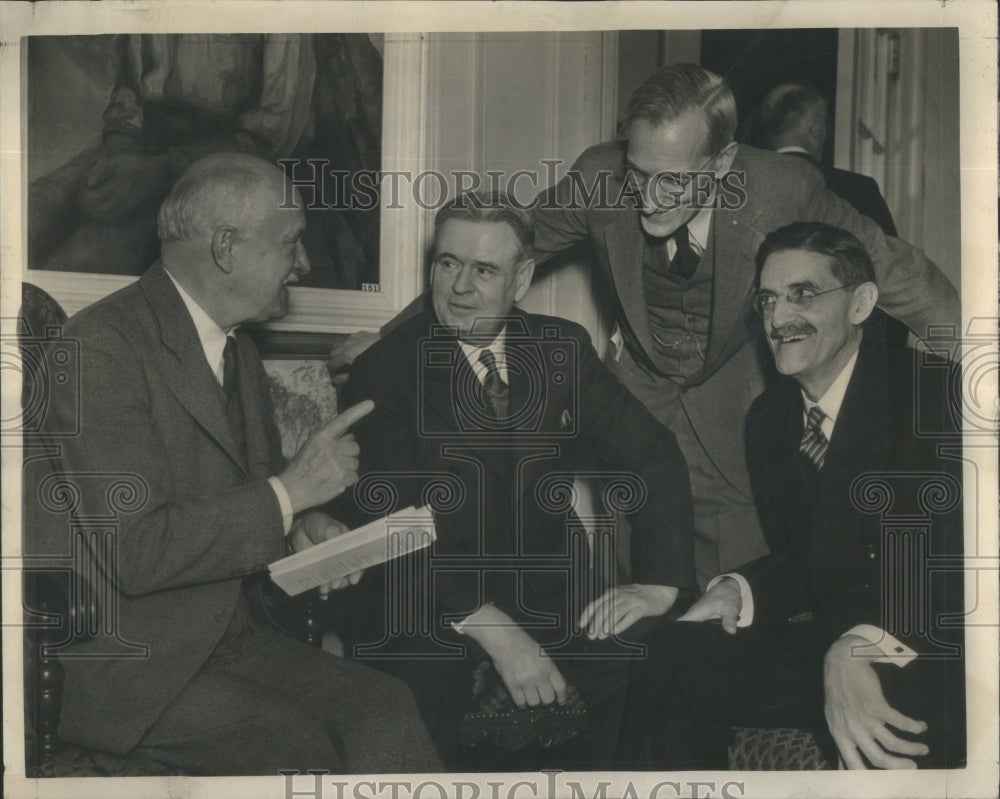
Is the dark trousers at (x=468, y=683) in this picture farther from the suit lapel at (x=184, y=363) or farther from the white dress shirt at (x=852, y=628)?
the suit lapel at (x=184, y=363)

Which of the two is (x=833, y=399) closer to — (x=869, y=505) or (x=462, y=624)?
(x=869, y=505)

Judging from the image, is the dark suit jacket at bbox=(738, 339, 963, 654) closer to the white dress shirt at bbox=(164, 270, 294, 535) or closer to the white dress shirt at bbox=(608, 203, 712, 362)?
the white dress shirt at bbox=(608, 203, 712, 362)

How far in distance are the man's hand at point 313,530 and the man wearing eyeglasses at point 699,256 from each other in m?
1.45

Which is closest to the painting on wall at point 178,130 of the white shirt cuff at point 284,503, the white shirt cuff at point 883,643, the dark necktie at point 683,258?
the white shirt cuff at point 284,503

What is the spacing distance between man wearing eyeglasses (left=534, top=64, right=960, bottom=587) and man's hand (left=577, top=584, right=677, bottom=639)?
23 centimetres

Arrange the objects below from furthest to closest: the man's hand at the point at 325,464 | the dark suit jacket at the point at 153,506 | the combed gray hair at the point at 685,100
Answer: the combed gray hair at the point at 685,100 → the man's hand at the point at 325,464 → the dark suit jacket at the point at 153,506

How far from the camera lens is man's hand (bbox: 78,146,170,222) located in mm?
5277

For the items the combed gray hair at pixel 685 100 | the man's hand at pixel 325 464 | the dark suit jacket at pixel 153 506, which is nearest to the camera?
the dark suit jacket at pixel 153 506

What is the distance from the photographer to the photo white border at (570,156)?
209 inches

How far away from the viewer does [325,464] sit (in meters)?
5.30

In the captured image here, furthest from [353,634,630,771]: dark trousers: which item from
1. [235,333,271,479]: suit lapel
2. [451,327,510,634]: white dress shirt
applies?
[451,327,510,634]: white dress shirt

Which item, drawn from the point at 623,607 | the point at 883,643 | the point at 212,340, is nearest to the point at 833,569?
the point at 883,643

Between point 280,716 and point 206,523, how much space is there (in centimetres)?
90

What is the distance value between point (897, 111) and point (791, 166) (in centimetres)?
57
